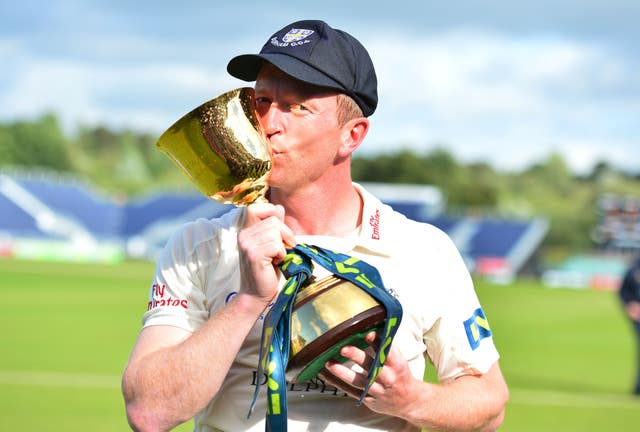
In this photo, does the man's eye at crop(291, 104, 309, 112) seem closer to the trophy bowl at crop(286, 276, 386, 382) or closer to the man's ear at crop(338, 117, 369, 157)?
the man's ear at crop(338, 117, 369, 157)

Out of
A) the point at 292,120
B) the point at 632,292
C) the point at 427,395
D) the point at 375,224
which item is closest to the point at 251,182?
the point at 292,120

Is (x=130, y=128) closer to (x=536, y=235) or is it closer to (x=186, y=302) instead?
(x=536, y=235)

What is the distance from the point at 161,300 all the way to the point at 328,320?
582mm

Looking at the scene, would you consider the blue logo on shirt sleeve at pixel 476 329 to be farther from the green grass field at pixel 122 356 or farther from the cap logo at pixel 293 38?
the green grass field at pixel 122 356

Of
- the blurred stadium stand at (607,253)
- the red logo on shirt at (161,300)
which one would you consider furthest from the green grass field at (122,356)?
the blurred stadium stand at (607,253)

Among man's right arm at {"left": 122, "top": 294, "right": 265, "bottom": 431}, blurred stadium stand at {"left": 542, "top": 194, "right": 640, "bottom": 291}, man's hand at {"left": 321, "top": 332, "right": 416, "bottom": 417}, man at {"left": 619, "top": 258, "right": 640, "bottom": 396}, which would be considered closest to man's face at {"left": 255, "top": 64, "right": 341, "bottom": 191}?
man's right arm at {"left": 122, "top": 294, "right": 265, "bottom": 431}

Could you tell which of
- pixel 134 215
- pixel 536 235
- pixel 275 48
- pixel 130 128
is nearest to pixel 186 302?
pixel 275 48

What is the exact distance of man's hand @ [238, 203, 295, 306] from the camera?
2480mm

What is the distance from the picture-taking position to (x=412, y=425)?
2.94 metres

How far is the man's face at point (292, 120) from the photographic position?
108 inches

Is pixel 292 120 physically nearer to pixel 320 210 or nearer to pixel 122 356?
pixel 320 210

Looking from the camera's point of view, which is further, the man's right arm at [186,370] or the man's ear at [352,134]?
the man's ear at [352,134]

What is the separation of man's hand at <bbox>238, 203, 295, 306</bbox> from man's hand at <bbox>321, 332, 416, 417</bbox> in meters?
0.25

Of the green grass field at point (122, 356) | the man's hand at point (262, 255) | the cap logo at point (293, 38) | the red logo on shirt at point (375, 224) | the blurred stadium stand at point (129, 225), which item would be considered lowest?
the blurred stadium stand at point (129, 225)
